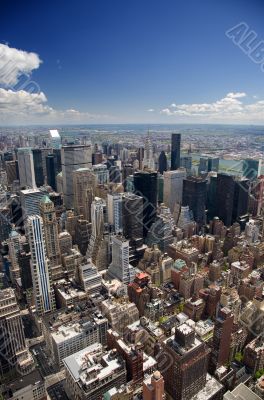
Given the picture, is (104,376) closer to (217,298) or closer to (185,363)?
(185,363)

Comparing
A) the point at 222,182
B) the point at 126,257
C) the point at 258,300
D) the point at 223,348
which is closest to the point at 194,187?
the point at 222,182

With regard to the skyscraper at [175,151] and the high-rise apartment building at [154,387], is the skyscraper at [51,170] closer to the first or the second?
the skyscraper at [175,151]

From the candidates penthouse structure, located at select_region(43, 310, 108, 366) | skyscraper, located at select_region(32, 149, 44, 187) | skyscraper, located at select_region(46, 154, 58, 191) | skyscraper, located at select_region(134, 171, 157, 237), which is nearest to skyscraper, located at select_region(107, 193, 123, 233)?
skyscraper, located at select_region(134, 171, 157, 237)

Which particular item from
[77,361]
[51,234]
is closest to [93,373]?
[77,361]

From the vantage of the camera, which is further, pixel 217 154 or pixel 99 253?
pixel 217 154

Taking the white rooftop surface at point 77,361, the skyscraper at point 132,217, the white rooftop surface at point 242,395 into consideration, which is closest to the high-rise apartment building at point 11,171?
the skyscraper at point 132,217

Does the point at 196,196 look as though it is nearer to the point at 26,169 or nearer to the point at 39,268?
the point at 39,268

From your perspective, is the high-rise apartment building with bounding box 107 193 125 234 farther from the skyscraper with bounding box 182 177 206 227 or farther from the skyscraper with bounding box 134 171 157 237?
the skyscraper with bounding box 182 177 206 227
